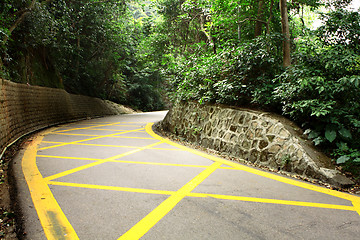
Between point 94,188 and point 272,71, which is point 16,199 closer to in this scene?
point 94,188

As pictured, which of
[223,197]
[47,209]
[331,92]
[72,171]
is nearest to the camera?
[47,209]

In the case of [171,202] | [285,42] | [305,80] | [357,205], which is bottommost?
[357,205]

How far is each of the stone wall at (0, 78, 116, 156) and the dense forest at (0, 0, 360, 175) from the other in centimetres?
113

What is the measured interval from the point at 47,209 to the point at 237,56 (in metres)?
5.95

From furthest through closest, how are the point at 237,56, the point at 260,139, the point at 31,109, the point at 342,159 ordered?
the point at 31,109 → the point at 237,56 → the point at 260,139 → the point at 342,159

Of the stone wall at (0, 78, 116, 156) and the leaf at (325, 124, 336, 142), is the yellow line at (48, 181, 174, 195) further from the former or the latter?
the leaf at (325, 124, 336, 142)

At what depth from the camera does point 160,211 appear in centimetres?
286

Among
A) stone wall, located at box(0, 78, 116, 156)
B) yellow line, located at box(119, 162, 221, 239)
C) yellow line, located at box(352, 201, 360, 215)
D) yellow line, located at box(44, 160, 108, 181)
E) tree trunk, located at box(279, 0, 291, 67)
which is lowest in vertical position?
yellow line, located at box(352, 201, 360, 215)

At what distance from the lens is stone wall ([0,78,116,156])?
648cm

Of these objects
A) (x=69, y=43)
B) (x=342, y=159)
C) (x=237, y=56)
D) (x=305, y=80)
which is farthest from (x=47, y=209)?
(x=69, y=43)

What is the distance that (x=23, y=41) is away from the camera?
36.6 ft

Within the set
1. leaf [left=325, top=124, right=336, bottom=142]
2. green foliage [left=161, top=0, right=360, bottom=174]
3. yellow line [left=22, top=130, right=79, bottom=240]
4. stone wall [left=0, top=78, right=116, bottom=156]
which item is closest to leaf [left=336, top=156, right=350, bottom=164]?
green foliage [left=161, top=0, right=360, bottom=174]

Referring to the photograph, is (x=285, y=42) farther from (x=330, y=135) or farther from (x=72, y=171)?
(x=72, y=171)

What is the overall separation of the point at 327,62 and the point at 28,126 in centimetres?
984
